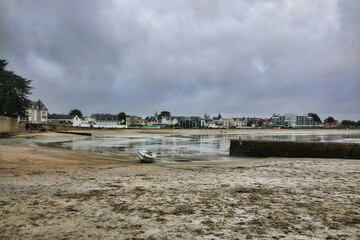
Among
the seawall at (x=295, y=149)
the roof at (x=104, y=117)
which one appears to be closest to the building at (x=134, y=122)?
the roof at (x=104, y=117)

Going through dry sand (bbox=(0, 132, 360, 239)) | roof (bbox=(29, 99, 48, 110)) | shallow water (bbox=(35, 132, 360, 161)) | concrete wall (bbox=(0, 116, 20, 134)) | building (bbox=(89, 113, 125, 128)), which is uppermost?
roof (bbox=(29, 99, 48, 110))

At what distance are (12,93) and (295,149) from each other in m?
58.8

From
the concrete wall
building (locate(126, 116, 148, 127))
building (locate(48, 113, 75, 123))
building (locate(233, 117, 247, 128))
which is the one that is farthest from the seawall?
building (locate(233, 117, 247, 128))

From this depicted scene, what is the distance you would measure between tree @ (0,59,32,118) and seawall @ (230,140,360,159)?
54.0 metres

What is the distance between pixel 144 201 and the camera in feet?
17.0

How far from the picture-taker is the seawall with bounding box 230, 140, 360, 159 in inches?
569

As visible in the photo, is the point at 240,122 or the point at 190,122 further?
the point at 240,122

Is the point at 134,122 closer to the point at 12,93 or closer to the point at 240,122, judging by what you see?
the point at 240,122

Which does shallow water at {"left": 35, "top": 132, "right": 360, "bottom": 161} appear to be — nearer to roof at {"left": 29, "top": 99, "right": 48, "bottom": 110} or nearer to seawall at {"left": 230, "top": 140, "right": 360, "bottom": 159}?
seawall at {"left": 230, "top": 140, "right": 360, "bottom": 159}

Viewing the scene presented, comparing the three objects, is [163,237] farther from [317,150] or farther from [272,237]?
[317,150]

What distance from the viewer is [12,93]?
172ft

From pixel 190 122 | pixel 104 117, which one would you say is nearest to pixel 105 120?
pixel 104 117

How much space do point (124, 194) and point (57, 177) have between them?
3.50 m

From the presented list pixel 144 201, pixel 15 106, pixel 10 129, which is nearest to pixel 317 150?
pixel 144 201
